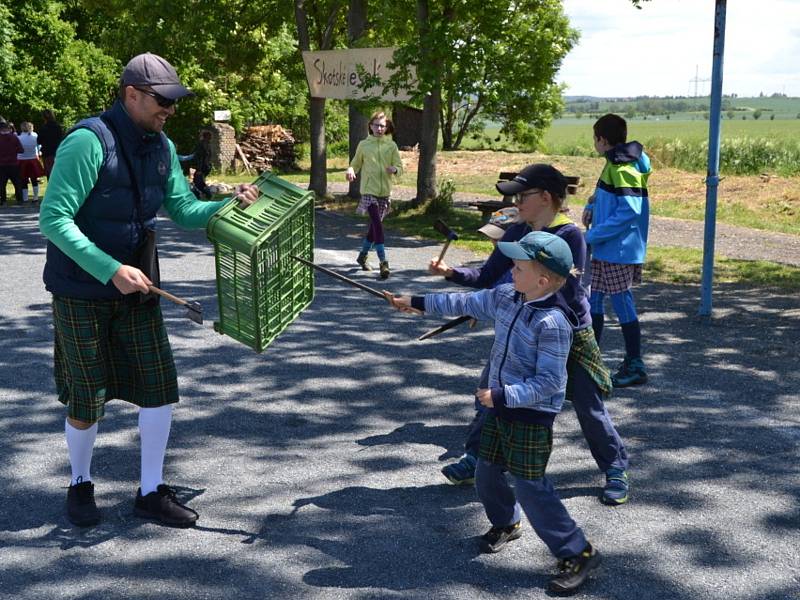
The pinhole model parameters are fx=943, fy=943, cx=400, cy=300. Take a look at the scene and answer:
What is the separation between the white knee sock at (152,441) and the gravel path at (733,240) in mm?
10180

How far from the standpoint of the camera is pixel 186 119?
31047 mm

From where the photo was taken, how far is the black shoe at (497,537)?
13.9 ft

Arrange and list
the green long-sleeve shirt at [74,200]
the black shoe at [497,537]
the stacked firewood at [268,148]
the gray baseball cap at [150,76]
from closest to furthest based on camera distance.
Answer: the green long-sleeve shirt at [74,200], the gray baseball cap at [150,76], the black shoe at [497,537], the stacked firewood at [268,148]

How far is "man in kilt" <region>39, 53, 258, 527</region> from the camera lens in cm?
402

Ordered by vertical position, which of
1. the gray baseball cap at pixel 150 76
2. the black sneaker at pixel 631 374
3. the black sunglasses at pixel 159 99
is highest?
the gray baseball cap at pixel 150 76

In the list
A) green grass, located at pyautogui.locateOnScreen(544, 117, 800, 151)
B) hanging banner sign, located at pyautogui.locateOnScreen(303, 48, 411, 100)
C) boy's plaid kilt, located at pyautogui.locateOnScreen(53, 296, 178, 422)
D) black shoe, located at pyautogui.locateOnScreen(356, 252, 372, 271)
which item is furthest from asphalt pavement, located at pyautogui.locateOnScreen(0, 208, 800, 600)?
green grass, located at pyautogui.locateOnScreen(544, 117, 800, 151)

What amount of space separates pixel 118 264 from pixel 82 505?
1.27m

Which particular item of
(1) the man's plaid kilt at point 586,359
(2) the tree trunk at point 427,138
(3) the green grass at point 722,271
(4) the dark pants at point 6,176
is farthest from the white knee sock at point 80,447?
(4) the dark pants at point 6,176

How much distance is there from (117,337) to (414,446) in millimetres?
1946

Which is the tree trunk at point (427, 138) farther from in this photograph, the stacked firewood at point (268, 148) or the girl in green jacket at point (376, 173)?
the stacked firewood at point (268, 148)

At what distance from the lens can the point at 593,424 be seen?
185 inches

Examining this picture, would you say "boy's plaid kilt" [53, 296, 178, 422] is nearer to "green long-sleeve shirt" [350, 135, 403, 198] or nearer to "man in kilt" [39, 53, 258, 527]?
"man in kilt" [39, 53, 258, 527]

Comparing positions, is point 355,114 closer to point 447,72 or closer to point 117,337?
point 447,72

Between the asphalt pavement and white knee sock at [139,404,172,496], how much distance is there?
0.21 m
